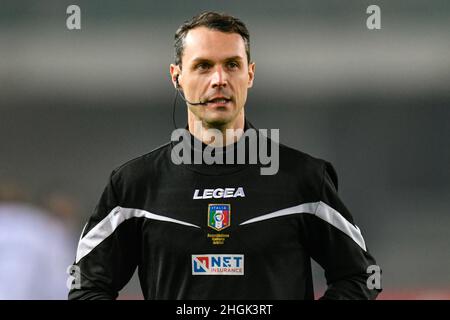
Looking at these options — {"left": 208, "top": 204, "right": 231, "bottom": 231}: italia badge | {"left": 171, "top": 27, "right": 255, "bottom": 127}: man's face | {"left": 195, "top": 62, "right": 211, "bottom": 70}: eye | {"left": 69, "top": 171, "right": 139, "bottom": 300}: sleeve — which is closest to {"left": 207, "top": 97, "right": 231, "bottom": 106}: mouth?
{"left": 171, "top": 27, "right": 255, "bottom": 127}: man's face

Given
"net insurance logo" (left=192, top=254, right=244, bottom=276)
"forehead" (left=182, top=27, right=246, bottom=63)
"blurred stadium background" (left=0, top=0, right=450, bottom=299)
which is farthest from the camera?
"blurred stadium background" (left=0, top=0, right=450, bottom=299)

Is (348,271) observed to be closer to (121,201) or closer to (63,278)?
(121,201)

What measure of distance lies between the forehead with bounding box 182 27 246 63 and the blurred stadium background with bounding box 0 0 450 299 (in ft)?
13.2

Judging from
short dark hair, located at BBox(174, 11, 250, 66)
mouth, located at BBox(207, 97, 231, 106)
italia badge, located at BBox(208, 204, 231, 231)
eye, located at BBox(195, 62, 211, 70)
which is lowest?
italia badge, located at BBox(208, 204, 231, 231)

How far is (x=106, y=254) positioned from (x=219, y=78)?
600mm

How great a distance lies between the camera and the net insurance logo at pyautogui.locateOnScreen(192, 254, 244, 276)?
86.8 inches

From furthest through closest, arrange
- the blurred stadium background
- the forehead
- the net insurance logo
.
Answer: the blurred stadium background, the forehead, the net insurance logo

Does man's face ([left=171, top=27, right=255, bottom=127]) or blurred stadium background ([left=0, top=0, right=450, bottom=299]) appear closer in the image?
man's face ([left=171, top=27, right=255, bottom=127])

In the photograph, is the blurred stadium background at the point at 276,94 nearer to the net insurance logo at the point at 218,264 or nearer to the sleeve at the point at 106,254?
the sleeve at the point at 106,254

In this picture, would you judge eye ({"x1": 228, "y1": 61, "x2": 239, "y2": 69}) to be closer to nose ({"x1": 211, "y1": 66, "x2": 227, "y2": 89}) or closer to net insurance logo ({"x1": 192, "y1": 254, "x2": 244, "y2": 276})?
nose ({"x1": 211, "y1": 66, "x2": 227, "y2": 89})

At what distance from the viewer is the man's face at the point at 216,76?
90.5 inches

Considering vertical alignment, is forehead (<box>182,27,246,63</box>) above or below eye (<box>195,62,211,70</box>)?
above

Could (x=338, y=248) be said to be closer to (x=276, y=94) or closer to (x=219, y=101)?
(x=219, y=101)
